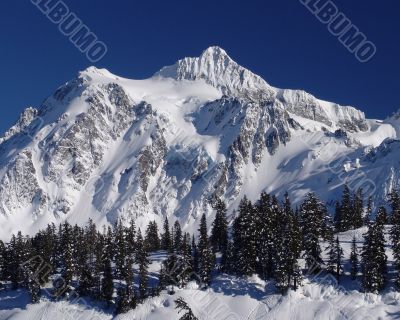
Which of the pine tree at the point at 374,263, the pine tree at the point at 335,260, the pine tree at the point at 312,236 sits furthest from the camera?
the pine tree at the point at 312,236

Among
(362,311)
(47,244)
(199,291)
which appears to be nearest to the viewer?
(362,311)

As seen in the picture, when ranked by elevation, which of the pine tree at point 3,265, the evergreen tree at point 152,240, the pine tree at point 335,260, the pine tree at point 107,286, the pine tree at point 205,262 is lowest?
the pine tree at point 3,265

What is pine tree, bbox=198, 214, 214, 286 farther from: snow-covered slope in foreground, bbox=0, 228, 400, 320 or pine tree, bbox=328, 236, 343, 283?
pine tree, bbox=328, 236, 343, 283

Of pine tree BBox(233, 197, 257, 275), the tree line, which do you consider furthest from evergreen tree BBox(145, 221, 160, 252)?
pine tree BBox(233, 197, 257, 275)

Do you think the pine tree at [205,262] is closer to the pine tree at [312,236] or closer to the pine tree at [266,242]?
the pine tree at [266,242]

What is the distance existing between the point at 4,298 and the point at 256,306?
46568 mm

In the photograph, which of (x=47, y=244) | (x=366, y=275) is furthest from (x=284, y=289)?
(x=47, y=244)

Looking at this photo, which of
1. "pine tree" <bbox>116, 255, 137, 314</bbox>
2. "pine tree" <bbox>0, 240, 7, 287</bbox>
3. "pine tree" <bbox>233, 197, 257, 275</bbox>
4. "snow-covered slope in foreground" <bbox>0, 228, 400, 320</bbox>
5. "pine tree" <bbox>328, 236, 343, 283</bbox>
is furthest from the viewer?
"pine tree" <bbox>0, 240, 7, 287</bbox>

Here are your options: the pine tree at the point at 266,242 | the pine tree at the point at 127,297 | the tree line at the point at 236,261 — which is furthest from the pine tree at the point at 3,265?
the pine tree at the point at 266,242

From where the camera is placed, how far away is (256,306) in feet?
297

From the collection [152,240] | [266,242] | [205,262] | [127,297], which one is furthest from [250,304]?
[152,240]

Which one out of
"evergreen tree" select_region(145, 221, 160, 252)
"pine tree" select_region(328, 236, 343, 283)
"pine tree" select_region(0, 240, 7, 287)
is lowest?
"pine tree" select_region(0, 240, 7, 287)

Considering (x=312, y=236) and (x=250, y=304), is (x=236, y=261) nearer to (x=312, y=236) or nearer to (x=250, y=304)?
(x=250, y=304)

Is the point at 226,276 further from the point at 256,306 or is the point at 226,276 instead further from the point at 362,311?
the point at 362,311
